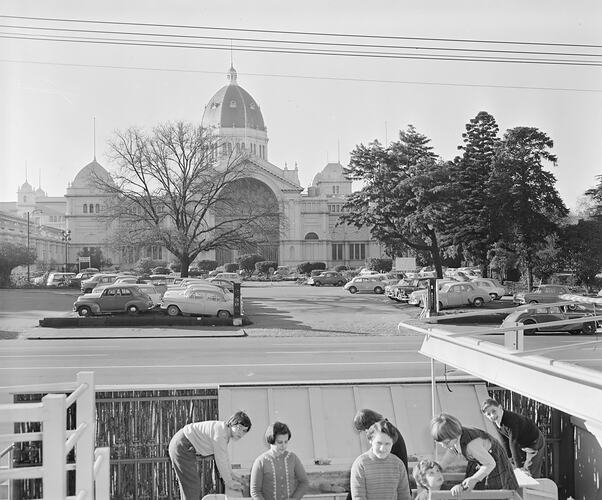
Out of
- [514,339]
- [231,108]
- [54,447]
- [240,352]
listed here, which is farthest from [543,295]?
[231,108]

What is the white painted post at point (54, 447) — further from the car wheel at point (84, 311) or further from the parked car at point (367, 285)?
the parked car at point (367, 285)

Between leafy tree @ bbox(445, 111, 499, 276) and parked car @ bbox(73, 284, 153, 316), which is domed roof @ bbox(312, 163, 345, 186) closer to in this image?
leafy tree @ bbox(445, 111, 499, 276)

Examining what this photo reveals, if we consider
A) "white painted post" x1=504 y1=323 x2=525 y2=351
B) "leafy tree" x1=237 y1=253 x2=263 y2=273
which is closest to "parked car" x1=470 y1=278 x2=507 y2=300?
"white painted post" x1=504 y1=323 x2=525 y2=351

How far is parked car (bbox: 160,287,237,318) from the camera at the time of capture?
28.7 meters

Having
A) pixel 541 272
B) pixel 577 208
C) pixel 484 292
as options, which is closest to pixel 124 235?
pixel 484 292

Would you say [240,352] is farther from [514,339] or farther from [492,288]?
[492,288]

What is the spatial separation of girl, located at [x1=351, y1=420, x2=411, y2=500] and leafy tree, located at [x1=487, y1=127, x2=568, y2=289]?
129 feet

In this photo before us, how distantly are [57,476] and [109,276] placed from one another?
143 ft

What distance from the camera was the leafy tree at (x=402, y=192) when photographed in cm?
4359

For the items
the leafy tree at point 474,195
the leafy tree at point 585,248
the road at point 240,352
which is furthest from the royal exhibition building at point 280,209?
the road at point 240,352

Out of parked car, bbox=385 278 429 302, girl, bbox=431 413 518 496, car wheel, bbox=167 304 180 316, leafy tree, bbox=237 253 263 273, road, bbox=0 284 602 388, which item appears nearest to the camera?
girl, bbox=431 413 518 496

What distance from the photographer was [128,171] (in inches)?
1836

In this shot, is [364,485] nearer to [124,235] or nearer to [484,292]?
[484,292]

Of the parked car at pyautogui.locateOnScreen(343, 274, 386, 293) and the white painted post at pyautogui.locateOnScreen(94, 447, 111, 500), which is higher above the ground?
the parked car at pyautogui.locateOnScreen(343, 274, 386, 293)
